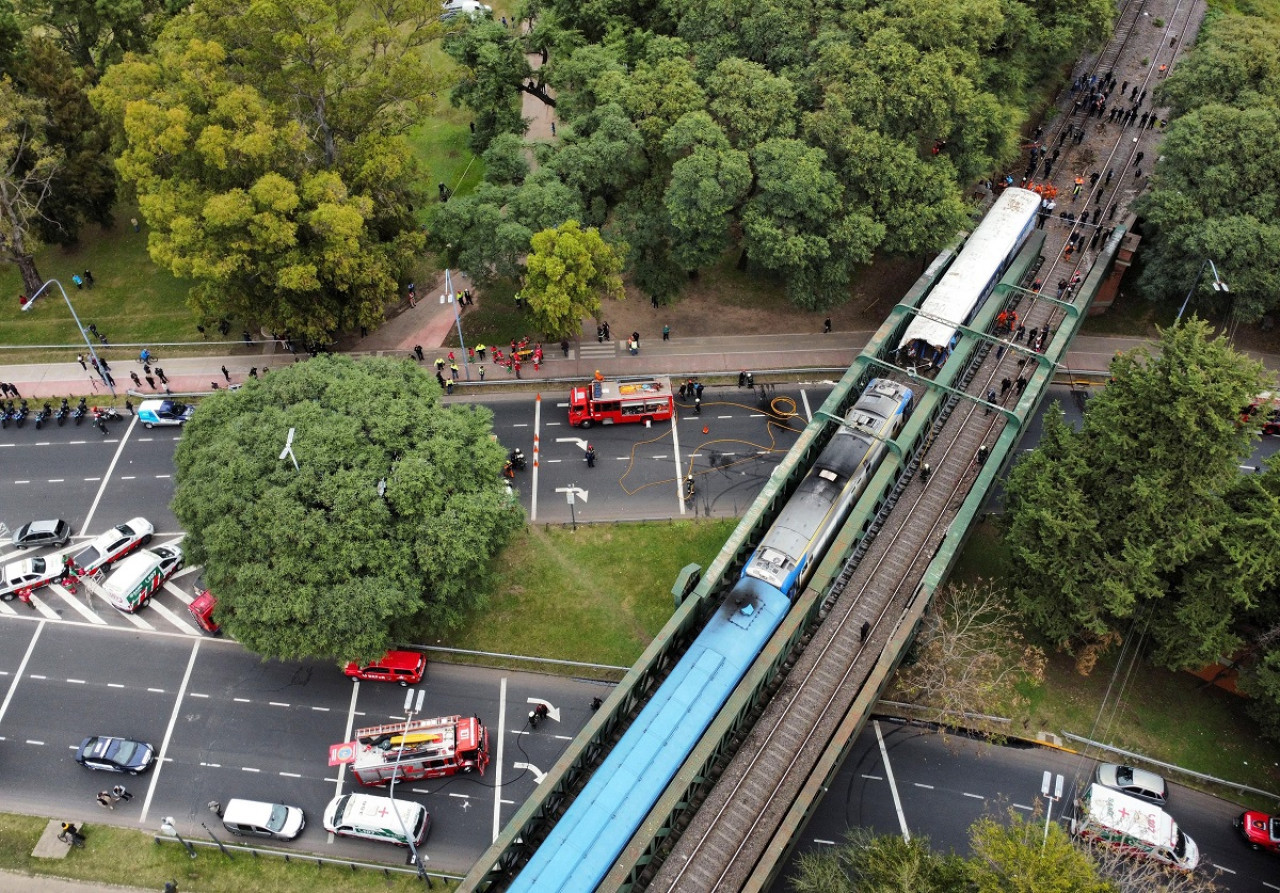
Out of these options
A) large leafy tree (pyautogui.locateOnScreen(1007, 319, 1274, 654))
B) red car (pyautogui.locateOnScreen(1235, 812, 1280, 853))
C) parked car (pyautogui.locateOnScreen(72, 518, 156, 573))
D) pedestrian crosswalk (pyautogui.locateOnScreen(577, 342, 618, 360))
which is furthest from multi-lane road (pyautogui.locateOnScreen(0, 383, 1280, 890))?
large leafy tree (pyautogui.locateOnScreen(1007, 319, 1274, 654))

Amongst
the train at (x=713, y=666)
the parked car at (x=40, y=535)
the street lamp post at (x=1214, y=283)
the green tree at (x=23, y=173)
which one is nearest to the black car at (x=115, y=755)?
the parked car at (x=40, y=535)

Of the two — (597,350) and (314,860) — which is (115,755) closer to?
(314,860)

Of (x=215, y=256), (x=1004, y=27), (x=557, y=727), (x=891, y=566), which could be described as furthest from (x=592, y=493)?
(x=1004, y=27)

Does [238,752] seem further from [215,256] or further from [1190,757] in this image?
[1190,757]

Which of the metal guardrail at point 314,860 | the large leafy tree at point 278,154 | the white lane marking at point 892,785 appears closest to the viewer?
the metal guardrail at point 314,860

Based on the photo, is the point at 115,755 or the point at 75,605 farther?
the point at 75,605

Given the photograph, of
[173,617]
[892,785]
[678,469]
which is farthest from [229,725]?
[892,785]

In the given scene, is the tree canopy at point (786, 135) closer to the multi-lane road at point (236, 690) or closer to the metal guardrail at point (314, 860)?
the multi-lane road at point (236, 690)
